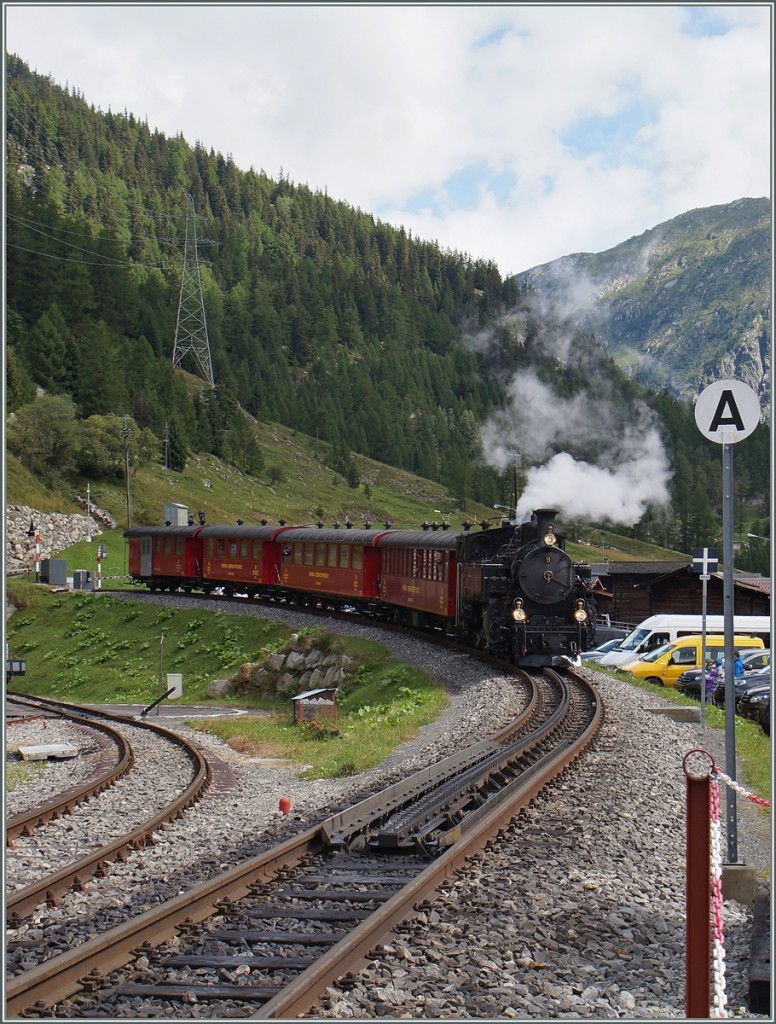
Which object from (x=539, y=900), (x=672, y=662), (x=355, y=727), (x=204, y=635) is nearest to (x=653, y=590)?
(x=672, y=662)

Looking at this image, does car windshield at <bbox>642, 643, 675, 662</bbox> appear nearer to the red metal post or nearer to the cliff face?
the red metal post

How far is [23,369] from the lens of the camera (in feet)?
307

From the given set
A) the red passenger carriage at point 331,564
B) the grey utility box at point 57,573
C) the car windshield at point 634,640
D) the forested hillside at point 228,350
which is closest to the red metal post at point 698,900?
the red passenger carriage at point 331,564

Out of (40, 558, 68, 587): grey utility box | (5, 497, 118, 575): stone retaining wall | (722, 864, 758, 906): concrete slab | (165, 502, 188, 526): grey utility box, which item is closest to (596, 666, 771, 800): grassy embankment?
(722, 864, 758, 906): concrete slab

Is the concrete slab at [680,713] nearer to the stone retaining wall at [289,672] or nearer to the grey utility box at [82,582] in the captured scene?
the stone retaining wall at [289,672]

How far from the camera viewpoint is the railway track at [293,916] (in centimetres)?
597

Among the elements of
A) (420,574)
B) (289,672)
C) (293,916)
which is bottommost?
(289,672)

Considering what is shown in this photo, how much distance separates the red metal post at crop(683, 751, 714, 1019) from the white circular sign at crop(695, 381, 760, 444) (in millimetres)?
4183

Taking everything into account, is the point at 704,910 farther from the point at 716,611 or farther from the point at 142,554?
the point at 142,554

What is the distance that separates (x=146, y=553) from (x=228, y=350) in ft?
364

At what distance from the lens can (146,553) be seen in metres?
54.8

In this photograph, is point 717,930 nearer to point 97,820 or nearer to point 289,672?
point 97,820

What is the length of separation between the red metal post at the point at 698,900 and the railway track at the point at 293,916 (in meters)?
2.11

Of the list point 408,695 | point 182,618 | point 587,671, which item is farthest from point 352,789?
point 182,618
